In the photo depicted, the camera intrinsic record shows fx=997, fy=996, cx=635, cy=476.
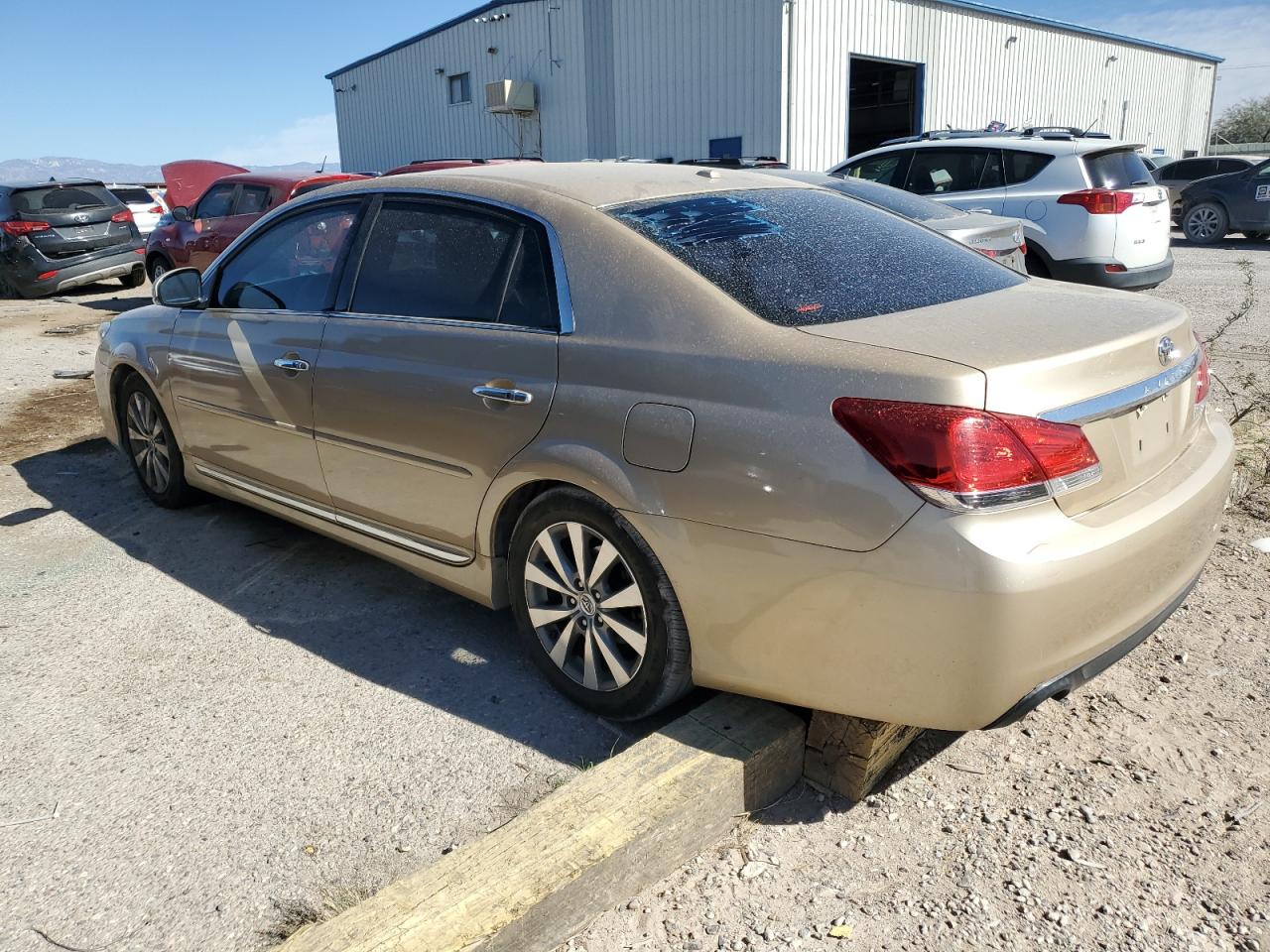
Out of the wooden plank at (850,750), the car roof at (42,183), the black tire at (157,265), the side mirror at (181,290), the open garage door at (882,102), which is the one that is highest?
the open garage door at (882,102)

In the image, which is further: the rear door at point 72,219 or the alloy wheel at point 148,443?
the rear door at point 72,219

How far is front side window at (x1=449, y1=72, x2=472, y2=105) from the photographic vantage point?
2673 centimetres

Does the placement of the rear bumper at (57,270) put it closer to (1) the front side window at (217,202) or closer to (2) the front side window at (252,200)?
(1) the front side window at (217,202)

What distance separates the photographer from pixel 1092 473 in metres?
2.33

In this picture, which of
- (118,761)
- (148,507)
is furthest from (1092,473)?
(148,507)

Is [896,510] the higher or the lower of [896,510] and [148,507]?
the higher

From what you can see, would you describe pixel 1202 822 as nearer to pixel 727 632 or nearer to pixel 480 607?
pixel 727 632

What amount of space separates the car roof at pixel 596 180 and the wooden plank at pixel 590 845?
1586 millimetres

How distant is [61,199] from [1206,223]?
A: 19095 mm

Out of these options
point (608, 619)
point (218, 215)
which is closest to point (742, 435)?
point (608, 619)

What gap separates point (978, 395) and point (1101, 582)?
549 mm

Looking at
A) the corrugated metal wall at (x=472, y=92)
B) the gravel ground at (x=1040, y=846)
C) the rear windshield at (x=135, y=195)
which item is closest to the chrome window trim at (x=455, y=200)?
the gravel ground at (x=1040, y=846)

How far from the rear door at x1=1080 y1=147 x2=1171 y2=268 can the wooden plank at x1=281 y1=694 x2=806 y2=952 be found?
7.25 meters

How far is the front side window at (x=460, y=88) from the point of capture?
26734 mm
